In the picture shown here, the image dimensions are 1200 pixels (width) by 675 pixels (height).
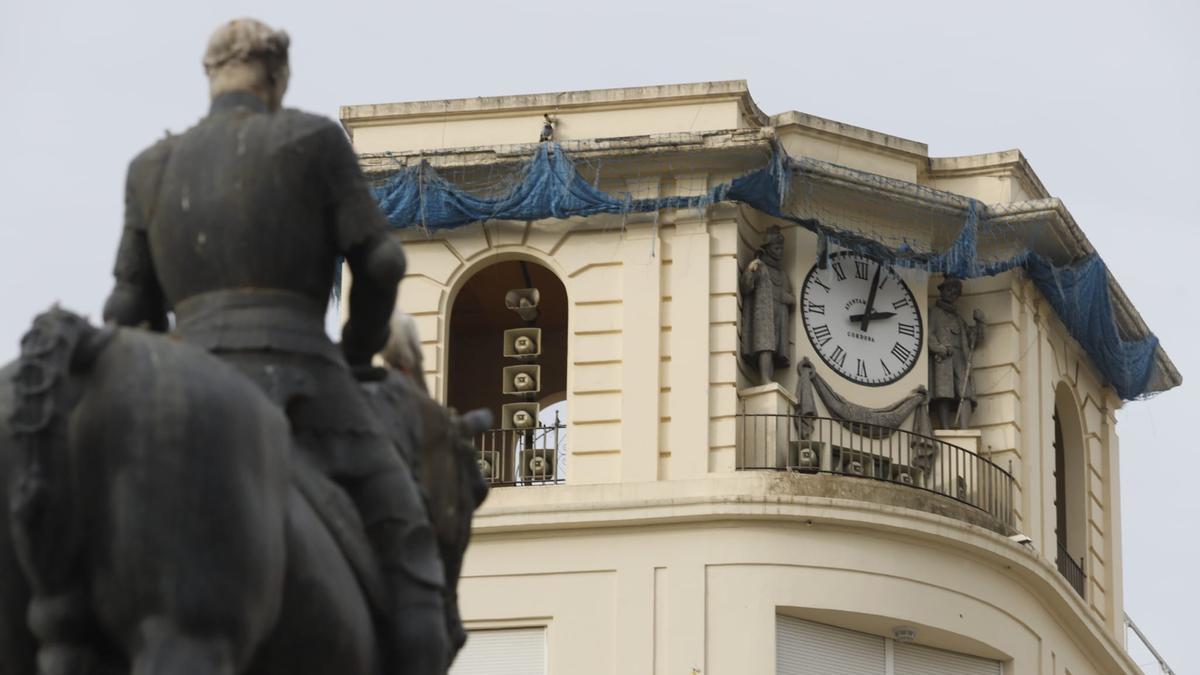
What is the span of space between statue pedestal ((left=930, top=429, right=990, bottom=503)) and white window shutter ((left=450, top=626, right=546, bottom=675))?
5.59 metres

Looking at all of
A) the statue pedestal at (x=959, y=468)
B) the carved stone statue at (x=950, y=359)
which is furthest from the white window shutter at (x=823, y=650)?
the carved stone statue at (x=950, y=359)

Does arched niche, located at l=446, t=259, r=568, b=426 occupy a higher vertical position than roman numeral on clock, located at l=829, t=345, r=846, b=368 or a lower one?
higher

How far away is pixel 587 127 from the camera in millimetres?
46219

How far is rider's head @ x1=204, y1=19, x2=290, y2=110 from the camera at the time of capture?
46.3ft

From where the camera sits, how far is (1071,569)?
5034 centimetres

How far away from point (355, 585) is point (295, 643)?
0.51 metres

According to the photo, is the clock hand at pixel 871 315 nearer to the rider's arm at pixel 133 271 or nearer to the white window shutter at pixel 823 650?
the white window shutter at pixel 823 650

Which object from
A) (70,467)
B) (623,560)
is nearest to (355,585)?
(70,467)

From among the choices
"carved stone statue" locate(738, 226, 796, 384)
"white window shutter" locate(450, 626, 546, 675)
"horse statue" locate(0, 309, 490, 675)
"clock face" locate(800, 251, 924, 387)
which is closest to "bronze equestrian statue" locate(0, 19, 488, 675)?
"horse statue" locate(0, 309, 490, 675)

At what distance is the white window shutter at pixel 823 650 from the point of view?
147 feet

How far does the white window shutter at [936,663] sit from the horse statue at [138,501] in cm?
3356

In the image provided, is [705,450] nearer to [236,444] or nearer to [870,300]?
[870,300]

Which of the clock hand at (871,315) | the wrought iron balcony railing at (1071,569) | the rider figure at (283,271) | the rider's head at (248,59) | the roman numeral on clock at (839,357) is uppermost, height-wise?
the clock hand at (871,315)

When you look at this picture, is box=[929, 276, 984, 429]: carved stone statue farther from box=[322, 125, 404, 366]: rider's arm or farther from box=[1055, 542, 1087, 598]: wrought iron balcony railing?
box=[322, 125, 404, 366]: rider's arm
